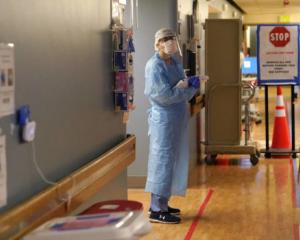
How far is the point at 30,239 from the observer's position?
6.69 feet

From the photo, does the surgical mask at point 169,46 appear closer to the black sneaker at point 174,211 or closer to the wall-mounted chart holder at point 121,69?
the wall-mounted chart holder at point 121,69

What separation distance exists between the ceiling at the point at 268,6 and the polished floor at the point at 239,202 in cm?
922

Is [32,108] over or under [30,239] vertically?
over

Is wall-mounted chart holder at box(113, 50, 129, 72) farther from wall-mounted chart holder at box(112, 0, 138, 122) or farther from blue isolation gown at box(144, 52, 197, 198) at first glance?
blue isolation gown at box(144, 52, 197, 198)

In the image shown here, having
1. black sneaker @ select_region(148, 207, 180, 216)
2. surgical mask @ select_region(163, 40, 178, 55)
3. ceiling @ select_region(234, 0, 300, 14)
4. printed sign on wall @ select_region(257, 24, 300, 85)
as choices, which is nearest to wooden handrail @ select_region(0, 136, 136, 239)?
surgical mask @ select_region(163, 40, 178, 55)

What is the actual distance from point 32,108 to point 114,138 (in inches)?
59.2

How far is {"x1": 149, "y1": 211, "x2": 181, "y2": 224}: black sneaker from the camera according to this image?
5.13 m

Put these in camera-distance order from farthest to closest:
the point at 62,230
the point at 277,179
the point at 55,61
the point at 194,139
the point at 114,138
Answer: the point at 194,139 < the point at 277,179 < the point at 114,138 < the point at 55,61 < the point at 62,230

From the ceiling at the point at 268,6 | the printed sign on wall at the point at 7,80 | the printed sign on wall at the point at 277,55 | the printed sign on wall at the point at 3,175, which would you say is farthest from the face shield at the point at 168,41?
the ceiling at the point at 268,6

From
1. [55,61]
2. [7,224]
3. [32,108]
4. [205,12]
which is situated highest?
[205,12]

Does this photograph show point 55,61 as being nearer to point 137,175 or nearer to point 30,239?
point 30,239

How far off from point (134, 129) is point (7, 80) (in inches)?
167

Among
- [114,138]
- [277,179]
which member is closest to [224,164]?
[277,179]

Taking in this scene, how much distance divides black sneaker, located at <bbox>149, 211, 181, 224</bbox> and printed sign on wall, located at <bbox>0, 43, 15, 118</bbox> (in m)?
2.91
